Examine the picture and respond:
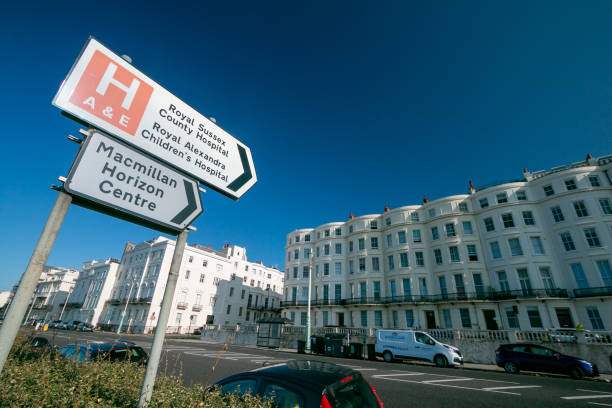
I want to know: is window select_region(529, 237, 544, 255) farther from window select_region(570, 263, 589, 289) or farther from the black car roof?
the black car roof

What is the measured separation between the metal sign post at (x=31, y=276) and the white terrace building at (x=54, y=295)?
94.9m

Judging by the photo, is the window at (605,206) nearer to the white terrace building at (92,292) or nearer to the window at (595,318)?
the window at (595,318)

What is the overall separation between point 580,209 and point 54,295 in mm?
112667

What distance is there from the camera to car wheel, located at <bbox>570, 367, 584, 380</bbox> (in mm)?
12430

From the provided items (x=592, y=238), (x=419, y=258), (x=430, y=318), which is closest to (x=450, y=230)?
(x=419, y=258)

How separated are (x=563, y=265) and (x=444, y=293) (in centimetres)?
1168

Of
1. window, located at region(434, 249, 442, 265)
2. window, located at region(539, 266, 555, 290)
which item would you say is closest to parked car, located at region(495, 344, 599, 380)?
window, located at region(539, 266, 555, 290)

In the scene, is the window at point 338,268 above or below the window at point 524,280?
above

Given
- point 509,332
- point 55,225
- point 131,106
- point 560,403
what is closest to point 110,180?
point 55,225

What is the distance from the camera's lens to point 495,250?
30.3 meters

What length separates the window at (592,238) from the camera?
84.5 ft

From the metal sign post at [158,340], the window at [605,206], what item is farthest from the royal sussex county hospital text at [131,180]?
the window at [605,206]

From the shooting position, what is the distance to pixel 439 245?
33.7m

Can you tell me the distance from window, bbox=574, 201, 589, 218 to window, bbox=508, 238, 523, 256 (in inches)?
235
